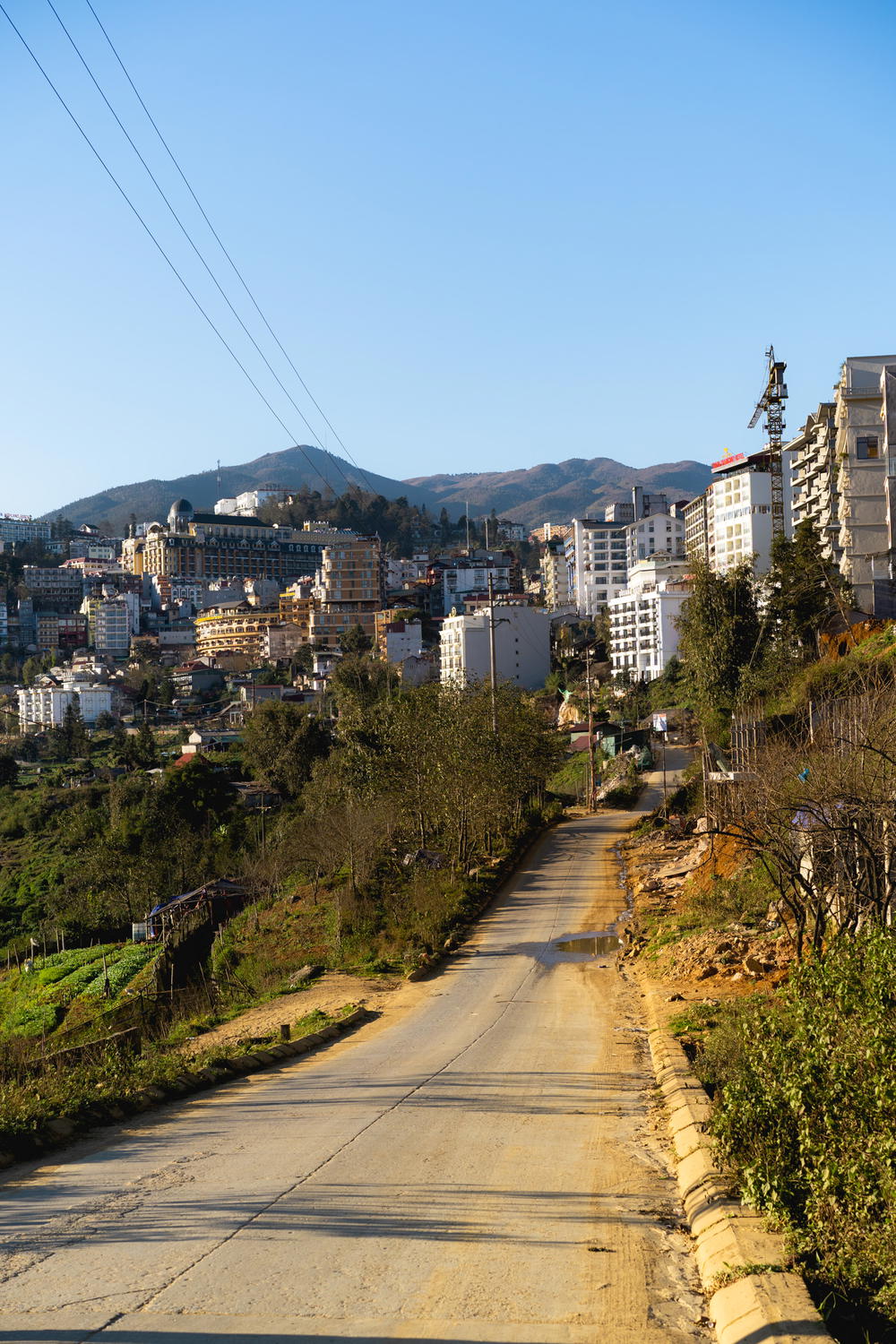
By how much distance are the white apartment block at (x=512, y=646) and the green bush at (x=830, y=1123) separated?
301 ft

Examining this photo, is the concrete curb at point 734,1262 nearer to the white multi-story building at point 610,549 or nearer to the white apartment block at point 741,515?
the white apartment block at point 741,515

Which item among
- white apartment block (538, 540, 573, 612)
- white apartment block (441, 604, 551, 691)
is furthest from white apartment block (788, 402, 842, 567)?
white apartment block (538, 540, 573, 612)

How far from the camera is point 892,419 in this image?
2388 inches

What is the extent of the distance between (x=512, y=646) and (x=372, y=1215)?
95.4 m

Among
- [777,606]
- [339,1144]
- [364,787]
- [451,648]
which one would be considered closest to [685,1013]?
[339,1144]

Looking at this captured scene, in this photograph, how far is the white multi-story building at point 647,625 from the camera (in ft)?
297

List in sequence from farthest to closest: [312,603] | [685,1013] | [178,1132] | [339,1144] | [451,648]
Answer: [312,603] < [451,648] < [685,1013] < [178,1132] < [339,1144]

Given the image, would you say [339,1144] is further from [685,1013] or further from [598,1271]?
[685,1013]

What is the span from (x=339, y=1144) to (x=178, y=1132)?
5.18 ft

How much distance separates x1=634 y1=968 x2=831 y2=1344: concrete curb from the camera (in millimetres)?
5410

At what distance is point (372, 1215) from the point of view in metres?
7.25

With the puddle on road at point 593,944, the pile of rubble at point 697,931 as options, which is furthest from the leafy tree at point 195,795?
the puddle on road at point 593,944

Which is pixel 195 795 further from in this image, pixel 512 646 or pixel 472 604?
pixel 472 604

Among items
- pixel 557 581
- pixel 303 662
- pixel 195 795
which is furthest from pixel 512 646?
pixel 557 581
